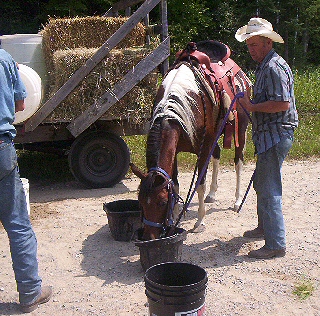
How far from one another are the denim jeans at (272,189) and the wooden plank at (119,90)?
247 centimetres

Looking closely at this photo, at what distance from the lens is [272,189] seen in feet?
15.5

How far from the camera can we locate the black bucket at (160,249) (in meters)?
4.18

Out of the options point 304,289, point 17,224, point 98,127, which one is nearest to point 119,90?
point 98,127

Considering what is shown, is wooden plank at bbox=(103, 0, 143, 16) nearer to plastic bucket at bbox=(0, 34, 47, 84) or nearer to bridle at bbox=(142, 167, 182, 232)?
plastic bucket at bbox=(0, 34, 47, 84)

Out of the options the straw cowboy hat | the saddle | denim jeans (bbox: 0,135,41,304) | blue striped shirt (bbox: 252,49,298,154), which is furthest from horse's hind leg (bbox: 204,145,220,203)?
denim jeans (bbox: 0,135,41,304)

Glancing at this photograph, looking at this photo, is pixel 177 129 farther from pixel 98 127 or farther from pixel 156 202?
pixel 98 127

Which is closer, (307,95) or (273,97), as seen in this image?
(273,97)

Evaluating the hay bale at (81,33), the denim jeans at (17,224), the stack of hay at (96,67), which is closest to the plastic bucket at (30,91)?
the stack of hay at (96,67)

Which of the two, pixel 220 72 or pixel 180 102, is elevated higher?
pixel 220 72

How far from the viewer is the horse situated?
4.20m

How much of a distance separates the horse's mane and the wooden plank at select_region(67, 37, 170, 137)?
4.54ft

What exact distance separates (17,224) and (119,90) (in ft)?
10.4

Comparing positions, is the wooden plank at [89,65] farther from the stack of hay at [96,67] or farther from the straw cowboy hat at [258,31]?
the straw cowboy hat at [258,31]

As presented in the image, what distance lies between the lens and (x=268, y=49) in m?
4.63
